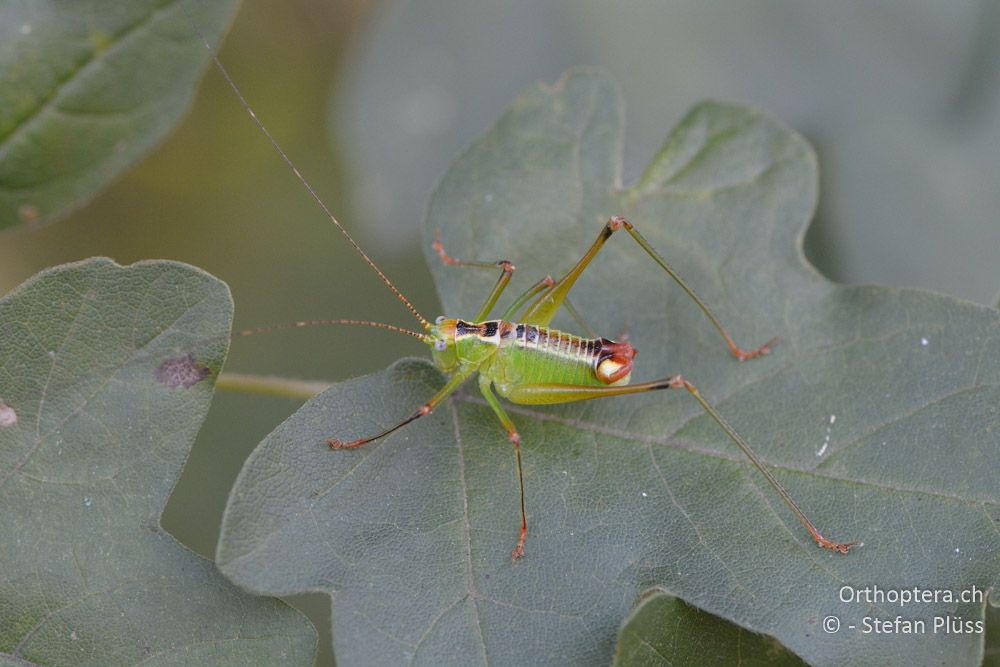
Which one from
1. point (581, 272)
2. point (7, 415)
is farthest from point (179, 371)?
point (581, 272)

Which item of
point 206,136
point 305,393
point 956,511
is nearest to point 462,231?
point 305,393

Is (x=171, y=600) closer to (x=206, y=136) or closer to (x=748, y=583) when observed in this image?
(x=748, y=583)

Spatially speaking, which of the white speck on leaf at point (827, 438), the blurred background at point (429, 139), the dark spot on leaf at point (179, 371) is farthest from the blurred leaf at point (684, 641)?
the blurred background at point (429, 139)

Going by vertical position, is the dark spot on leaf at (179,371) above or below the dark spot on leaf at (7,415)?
below

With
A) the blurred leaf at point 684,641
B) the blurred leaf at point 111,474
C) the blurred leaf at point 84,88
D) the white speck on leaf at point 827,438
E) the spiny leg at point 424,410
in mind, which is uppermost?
the blurred leaf at point 84,88

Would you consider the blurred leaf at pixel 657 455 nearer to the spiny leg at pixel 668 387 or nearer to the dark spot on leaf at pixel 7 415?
the spiny leg at pixel 668 387

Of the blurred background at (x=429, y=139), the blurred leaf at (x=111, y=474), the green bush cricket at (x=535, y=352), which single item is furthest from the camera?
the blurred background at (x=429, y=139)
